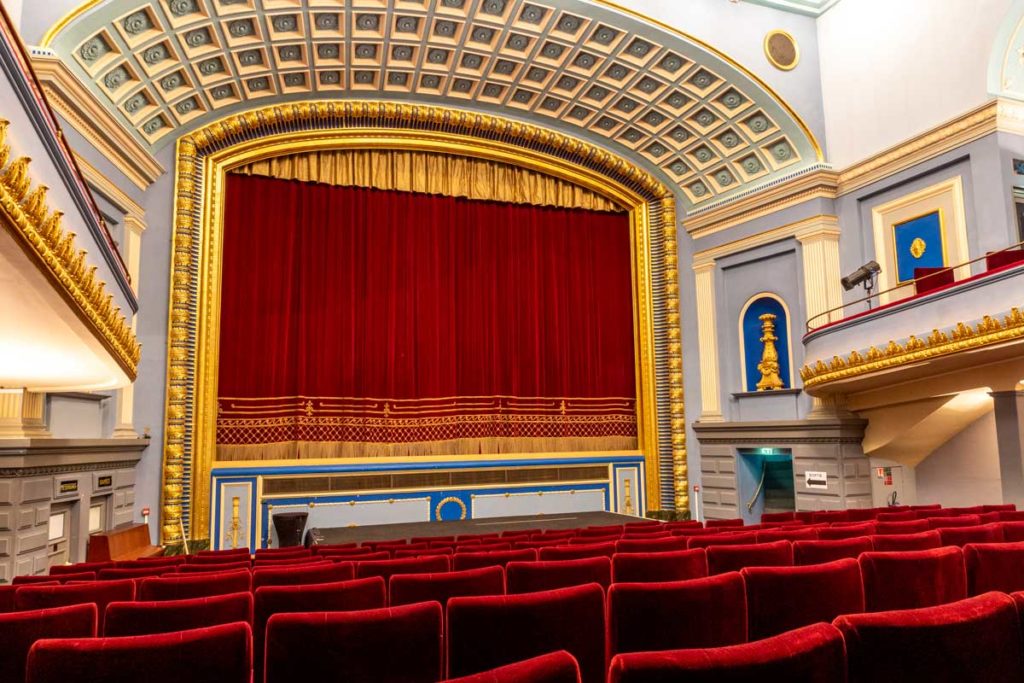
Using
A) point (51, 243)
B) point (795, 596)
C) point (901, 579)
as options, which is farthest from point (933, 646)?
point (51, 243)

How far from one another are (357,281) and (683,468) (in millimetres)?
6220

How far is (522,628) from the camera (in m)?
1.88

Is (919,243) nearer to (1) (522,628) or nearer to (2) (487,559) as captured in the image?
(2) (487,559)

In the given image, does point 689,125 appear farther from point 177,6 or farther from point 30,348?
point 30,348

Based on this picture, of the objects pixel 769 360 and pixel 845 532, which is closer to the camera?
pixel 845 532

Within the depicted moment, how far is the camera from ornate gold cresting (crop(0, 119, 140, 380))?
96.7 inches

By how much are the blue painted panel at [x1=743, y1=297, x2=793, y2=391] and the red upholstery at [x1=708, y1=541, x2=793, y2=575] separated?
8.38 m

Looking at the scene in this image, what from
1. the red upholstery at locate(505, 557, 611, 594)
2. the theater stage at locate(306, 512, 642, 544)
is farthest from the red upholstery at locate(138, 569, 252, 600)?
the theater stage at locate(306, 512, 642, 544)

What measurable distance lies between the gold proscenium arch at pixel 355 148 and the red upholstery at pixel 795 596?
8.87 metres

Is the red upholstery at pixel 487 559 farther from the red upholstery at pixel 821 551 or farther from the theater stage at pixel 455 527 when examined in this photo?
the theater stage at pixel 455 527

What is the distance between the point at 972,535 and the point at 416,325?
9.00 meters

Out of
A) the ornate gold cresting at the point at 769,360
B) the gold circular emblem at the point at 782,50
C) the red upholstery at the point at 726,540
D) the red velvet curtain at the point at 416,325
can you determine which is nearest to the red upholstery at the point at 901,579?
the red upholstery at the point at 726,540

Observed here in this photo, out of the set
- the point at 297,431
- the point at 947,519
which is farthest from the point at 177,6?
the point at 947,519

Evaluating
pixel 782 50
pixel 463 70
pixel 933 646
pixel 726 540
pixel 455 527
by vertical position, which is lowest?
pixel 455 527
